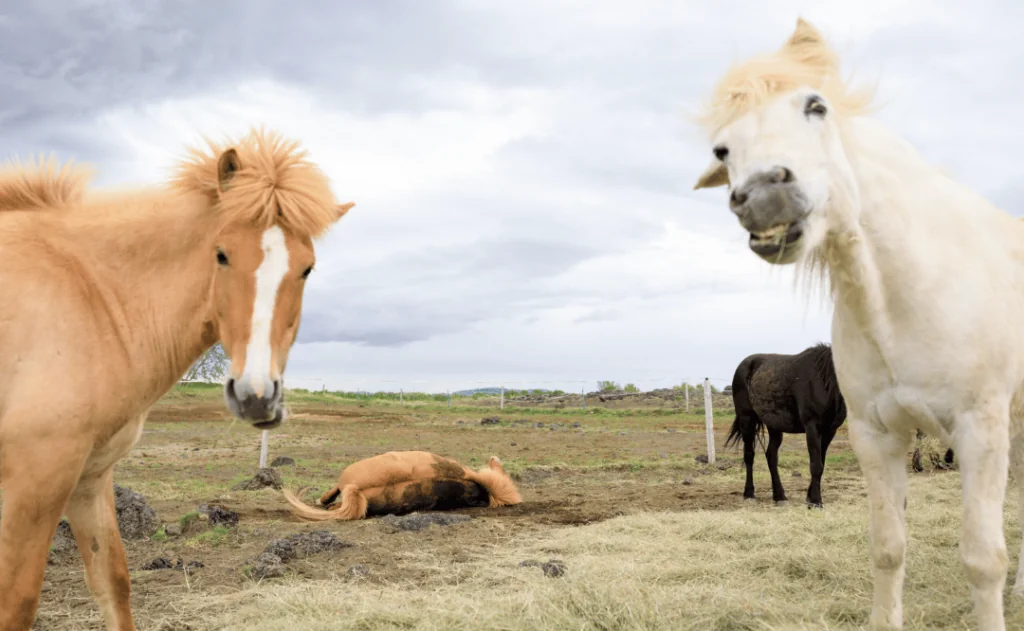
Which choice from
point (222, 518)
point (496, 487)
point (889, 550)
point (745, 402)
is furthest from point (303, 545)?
point (745, 402)

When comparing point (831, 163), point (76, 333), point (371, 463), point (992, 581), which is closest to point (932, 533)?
point (992, 581)

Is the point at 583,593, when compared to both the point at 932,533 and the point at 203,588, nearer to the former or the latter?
the point at 203,588

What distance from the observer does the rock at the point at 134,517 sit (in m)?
6.30

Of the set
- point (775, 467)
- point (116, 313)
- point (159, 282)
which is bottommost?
point (775, 467)

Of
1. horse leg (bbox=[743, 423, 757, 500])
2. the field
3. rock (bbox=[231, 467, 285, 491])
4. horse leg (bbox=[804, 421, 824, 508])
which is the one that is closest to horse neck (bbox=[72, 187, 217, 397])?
the field

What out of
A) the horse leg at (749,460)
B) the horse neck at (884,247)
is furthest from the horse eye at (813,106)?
the horse leg at (749,460)

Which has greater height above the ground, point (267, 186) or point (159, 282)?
point (267, 186)

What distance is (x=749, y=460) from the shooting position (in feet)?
31.4

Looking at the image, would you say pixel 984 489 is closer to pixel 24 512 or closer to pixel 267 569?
pixel 24 512

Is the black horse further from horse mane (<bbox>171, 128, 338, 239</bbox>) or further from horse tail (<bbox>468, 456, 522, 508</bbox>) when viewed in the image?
horse mane (<bbox>171, 128, 338, 239</bbox>)

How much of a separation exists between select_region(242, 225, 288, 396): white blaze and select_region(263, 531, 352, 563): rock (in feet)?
10.8

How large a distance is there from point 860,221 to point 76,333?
10.9 ft

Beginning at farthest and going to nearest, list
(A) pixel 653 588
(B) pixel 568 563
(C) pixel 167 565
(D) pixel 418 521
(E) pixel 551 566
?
(D) pixel 418 521 → (C) pixel 167 565 → (B) pixel 568 563 → (E) pixel 551 566 → (A) pixel 653 588

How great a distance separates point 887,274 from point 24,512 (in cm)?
360
